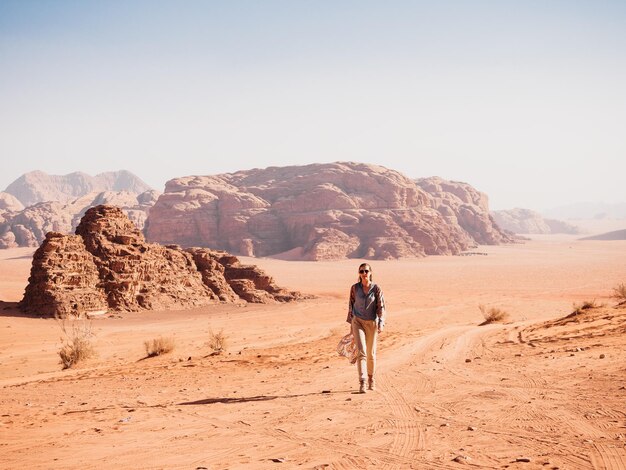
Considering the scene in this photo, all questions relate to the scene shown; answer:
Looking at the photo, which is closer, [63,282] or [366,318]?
[366,318]

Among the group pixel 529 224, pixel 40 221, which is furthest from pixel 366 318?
pixel 529 224

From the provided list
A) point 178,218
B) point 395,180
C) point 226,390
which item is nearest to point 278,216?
point 178,218

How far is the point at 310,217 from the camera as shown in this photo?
246ft

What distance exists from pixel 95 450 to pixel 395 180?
83832 mm

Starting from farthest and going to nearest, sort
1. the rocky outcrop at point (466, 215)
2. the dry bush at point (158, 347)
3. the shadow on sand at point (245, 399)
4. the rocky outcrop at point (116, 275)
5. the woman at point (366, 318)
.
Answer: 1. the rocky outcrop at point (466, 215)
2. the rocky outcrop at point (116, 275)
3. the dry bush at point (158, 347)
4. the woman at point (366, 318)
5. the shadow on sand at point (245, 399)

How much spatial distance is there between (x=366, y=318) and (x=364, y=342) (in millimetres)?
424

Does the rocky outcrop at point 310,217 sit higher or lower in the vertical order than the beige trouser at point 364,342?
higher

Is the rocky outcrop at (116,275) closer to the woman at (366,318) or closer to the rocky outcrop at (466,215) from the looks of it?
the woman at (366,318)

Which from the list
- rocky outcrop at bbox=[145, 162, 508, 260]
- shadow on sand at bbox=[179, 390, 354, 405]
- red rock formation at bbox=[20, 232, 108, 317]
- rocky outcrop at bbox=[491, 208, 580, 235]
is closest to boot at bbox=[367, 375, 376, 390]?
shadow on sand at bbox=[179, 390, 354, 405]

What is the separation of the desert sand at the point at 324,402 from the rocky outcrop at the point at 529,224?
17352 cm

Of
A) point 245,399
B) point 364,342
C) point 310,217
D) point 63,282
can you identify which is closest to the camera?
point 245,399

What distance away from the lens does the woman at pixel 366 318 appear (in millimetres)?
8195

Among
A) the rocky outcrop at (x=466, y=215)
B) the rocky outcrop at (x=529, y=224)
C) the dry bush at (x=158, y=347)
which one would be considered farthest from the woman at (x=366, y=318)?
the rocky outcrop at (x=529, y=224)

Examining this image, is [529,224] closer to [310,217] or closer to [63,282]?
[310,217]
